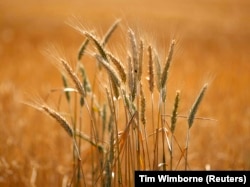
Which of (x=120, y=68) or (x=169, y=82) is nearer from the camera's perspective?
(x=120, y=68)

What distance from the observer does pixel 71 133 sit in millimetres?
1398

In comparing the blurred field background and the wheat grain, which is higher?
the blurred field background

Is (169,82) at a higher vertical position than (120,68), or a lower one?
higher

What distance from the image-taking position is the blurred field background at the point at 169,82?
2.67m

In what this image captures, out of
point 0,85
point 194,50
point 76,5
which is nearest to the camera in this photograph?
point 0,85

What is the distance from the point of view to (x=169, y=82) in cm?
198

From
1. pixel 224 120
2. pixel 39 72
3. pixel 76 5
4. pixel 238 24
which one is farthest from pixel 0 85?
pixel 76 5

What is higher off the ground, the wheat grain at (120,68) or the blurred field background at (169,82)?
the blurred field background at (169,82)

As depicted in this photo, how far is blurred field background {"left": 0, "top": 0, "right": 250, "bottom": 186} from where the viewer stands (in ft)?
8.76

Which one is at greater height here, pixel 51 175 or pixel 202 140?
pixel 202 140

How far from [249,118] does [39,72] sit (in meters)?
2.55

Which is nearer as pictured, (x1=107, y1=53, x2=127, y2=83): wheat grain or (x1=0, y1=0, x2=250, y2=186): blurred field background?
(x1=107, y1=53, x2=127, y2=83): wheat grain

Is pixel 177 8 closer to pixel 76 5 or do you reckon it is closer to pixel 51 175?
pixel 76 5

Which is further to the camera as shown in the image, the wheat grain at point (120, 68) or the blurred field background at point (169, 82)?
the blurred field background at point (169, 82)
